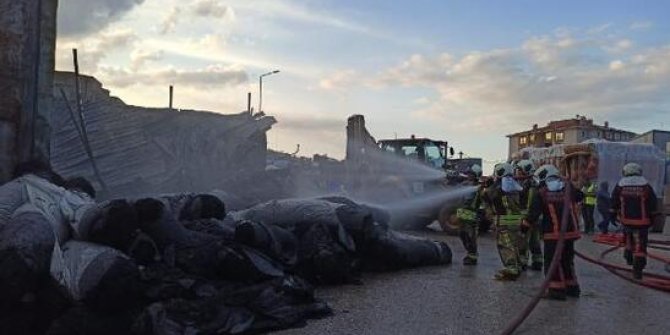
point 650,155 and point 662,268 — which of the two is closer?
point 662,268

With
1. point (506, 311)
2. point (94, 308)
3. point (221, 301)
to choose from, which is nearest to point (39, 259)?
point (94, 308)

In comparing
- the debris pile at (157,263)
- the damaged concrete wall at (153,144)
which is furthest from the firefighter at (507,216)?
the damaged concrete wall at (153,144)

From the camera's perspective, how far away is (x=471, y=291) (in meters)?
8.12

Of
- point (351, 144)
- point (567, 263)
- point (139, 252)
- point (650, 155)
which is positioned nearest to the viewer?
point (139, 252)

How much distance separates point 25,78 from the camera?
901 centimetres

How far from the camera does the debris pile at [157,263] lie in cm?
521

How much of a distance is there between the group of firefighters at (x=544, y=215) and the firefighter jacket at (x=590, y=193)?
8.35 m

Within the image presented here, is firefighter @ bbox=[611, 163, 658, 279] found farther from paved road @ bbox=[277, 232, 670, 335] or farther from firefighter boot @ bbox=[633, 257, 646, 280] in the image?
paved road @ bbox=[277, 232, 670, 335]

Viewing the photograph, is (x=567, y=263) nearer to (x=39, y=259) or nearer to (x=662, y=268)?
(x=662, y=268)

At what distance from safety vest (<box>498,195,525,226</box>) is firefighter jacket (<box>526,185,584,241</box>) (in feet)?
2.80

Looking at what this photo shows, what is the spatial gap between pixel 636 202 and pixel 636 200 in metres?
0.03

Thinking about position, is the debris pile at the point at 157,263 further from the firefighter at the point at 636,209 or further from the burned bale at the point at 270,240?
the firefighter at the point at 636,209

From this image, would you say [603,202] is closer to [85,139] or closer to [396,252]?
[396,252]

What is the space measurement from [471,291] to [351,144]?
35.8ft
